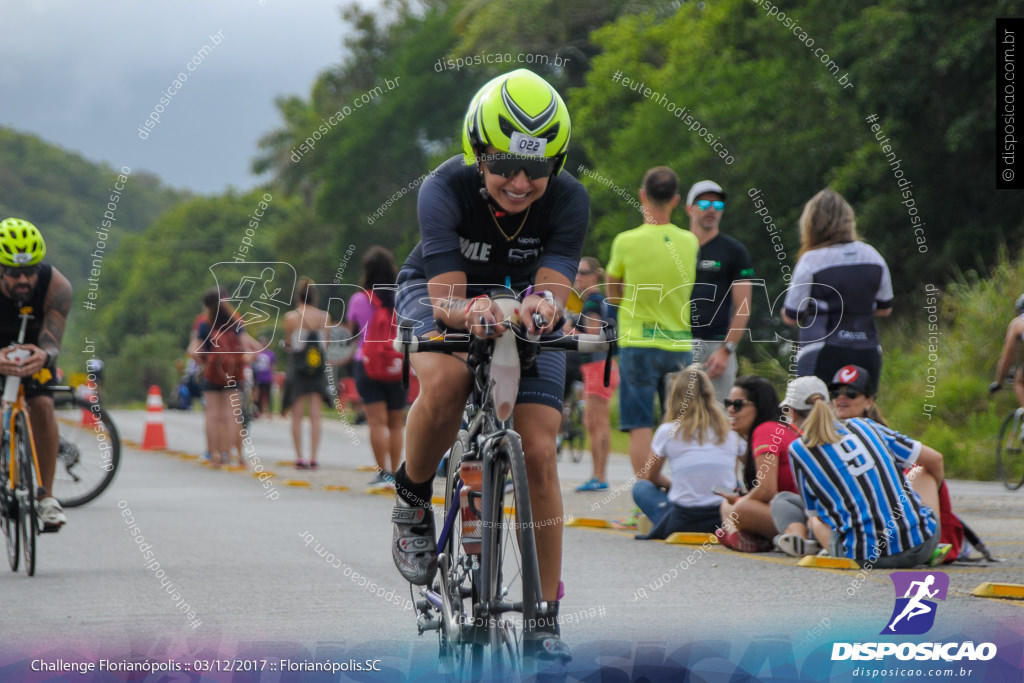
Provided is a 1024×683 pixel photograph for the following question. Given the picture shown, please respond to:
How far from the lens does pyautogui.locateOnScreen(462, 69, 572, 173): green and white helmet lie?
4441 mm

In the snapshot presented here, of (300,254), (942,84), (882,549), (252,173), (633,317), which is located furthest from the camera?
(252,173)

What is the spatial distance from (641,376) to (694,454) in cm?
118

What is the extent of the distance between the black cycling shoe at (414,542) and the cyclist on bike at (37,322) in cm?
365

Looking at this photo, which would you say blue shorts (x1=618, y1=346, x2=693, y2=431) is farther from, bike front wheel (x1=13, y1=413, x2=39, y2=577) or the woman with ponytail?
bike front wheel (x1=13, y1=413, x2=39, y2=577)

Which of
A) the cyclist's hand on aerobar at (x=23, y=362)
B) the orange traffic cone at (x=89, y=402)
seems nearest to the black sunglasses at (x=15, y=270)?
the cyclist's hand on aerobar at (x=23, y=362)

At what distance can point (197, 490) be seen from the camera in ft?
44.7

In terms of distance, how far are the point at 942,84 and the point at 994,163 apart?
2.36 m

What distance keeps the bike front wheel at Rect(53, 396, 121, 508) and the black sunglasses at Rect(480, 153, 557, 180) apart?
7908 mm

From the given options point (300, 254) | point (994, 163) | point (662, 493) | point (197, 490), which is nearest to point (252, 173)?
point (300, 254)

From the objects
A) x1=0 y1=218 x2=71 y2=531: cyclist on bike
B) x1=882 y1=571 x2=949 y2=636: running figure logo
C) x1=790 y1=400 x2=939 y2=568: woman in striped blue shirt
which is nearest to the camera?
x1=882 y1=571 x2=949 y2=636: running figure logo

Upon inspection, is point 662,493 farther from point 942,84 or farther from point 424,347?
point 942,84

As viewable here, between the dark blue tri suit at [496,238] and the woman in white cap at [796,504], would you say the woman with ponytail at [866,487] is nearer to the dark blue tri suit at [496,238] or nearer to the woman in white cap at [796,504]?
the woman in white cap at [796,504]

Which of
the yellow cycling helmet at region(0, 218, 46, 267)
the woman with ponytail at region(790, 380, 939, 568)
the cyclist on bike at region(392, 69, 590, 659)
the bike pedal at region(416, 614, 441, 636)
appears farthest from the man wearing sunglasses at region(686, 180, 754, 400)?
the bike pedal at region(416, 614, 441, 636)

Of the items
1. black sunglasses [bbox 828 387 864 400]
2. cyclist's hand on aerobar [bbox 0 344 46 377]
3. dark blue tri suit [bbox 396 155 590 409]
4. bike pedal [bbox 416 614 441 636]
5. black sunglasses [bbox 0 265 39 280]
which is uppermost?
black sunglasses [bbox 0 265 39 280]
